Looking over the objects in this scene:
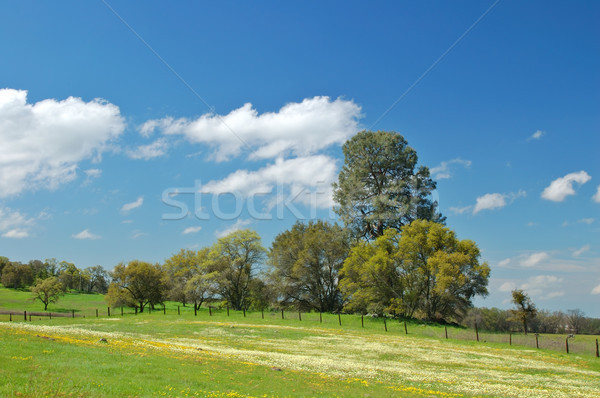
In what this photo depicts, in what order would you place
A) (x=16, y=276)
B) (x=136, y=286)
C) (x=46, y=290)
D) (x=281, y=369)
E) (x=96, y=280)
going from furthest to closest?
(x=96, y=280), (x=16, y=276), (x=46, y=290), (x=136, y=286), (x=281, y=369)

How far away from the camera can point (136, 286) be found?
83125mm

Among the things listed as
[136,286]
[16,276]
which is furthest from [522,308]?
[16,276]

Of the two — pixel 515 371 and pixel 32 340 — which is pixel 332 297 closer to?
pixel 515 371

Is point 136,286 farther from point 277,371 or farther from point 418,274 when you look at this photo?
point 277,371

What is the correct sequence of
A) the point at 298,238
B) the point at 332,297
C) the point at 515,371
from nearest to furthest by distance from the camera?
the point at 515,371 → the point at 332,297 → the point at 298,238

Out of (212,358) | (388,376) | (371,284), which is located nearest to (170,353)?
(212,358)

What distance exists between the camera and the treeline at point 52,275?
138 metres

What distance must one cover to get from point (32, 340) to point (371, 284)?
162 feet

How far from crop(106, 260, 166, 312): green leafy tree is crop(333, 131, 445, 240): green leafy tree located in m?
42.3

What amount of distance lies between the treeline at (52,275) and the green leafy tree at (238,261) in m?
76.0

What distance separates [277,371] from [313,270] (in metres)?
56.2

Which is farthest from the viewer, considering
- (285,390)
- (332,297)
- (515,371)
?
(332,297)

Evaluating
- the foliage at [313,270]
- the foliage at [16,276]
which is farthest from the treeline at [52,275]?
the foliage at [313,270]

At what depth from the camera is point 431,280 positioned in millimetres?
59188
